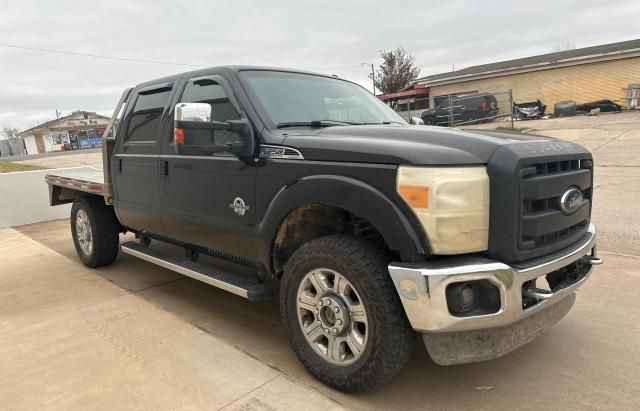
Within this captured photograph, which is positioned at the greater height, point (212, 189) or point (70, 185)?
point (212, 189)

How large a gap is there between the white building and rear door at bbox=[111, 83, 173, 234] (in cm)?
4737

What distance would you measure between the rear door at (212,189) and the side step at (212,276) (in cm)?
19

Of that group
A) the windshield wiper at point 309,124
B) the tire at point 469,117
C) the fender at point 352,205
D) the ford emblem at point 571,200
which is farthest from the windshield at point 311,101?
the tire at point 469,117

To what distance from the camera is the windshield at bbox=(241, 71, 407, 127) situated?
3410mm

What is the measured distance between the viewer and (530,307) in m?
2.47

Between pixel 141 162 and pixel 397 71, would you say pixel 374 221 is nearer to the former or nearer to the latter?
pixel 141 162

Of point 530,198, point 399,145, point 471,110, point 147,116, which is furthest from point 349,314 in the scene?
point 471,110

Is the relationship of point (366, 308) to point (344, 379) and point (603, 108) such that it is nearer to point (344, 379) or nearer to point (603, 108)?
point (344, 379)

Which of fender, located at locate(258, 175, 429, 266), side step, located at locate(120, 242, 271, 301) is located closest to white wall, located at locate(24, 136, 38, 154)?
side step, located at locate(120, 242, 271, 301)

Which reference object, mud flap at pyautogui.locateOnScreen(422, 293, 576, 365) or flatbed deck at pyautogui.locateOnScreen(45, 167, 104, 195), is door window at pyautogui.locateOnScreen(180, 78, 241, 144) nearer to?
flatbed deck at pyautogui.locateOnScreen(45, 167, 104, 195)

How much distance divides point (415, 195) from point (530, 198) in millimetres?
595

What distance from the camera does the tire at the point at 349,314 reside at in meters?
2.48

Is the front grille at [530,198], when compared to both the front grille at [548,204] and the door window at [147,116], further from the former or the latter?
the door window at [147,116]

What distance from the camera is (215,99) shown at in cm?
366
